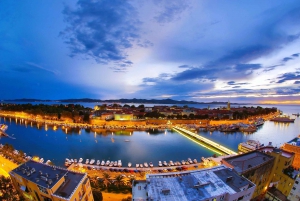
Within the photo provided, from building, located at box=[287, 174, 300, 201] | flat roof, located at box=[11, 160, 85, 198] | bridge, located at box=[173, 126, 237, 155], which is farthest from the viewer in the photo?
bridge, located at box=[173, 126, 237, 155]

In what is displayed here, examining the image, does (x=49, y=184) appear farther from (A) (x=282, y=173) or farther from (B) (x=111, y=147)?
(B) (x=111, y=147)

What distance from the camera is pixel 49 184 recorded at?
669cm

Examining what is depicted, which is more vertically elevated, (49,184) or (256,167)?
(49,184)

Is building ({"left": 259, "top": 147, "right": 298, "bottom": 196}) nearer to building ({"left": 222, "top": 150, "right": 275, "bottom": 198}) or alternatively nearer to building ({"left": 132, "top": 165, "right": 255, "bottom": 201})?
building ({"left": 222, "top": 150, "right": 275, "bottom": 198})

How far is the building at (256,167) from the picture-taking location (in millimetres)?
8789

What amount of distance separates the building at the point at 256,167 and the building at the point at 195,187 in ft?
4.21

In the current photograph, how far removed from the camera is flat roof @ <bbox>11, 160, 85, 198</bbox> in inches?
266

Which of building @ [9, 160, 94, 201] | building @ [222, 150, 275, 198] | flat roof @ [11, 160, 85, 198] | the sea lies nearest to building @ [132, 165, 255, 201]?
building @ [222, 150, 275, 198]

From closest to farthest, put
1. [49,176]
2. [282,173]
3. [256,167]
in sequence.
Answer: [49,176], [256,167], [282,173]

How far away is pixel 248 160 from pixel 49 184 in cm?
1142

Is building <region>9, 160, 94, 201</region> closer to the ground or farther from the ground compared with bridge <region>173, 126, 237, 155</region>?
farther from the ground

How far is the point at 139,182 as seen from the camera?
7.33 m

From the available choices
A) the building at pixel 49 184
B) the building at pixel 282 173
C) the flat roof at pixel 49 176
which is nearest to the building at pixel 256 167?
the building at pixel 282 173

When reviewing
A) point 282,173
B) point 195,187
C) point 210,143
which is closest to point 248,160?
point 282,173
